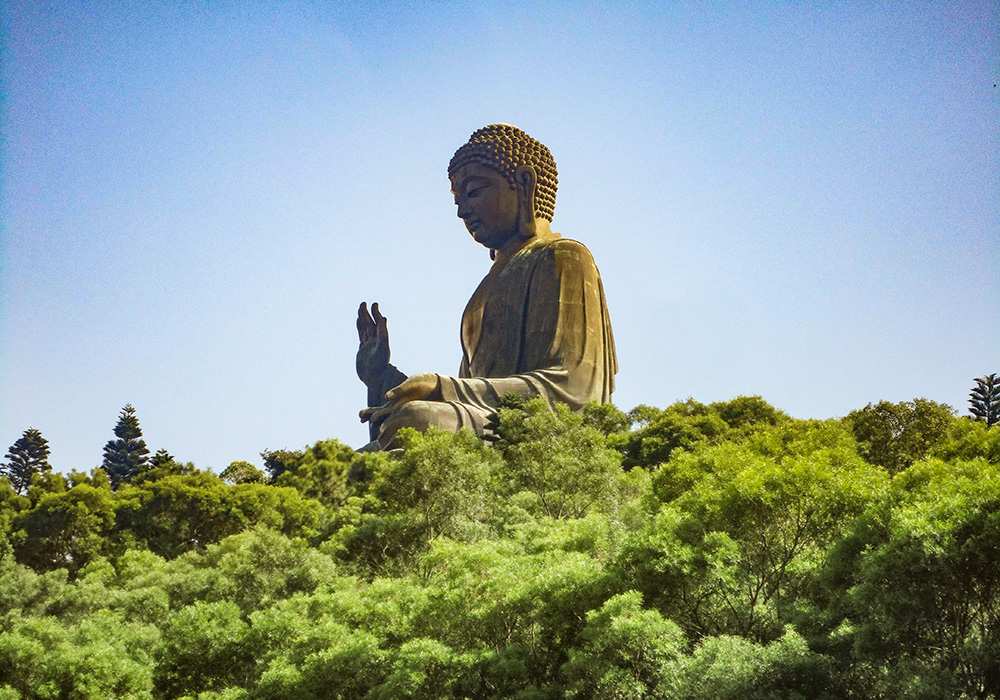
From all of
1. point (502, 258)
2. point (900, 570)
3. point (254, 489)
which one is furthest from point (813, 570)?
point (502, 258)

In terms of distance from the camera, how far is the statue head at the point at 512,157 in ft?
78.7

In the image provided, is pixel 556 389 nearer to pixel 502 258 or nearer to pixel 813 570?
pixel 502 258

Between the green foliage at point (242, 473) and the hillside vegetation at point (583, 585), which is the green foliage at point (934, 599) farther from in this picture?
the green foliage at point (242, 473)

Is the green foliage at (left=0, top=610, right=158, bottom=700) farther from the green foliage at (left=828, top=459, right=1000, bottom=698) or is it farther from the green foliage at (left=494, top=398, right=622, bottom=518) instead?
the green foliage at (left=828, top=459, right=1000, bottom=698)

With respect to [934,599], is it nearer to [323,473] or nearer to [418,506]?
[418,506]

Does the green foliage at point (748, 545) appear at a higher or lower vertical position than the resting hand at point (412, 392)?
lower

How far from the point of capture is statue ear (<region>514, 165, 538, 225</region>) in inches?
954

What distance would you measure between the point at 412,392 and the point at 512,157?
694 centimetres

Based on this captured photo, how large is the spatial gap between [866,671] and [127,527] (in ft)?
55.1

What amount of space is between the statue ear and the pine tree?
43.7ft

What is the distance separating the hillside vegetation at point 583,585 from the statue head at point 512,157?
24.7 feet

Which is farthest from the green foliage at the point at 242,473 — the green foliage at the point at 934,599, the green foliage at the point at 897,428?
the green foliage at the point at 934,599

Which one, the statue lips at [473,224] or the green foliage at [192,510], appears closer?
the green foliage at [192,510]

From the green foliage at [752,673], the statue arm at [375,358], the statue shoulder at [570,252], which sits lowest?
the green foliage at [752,673]
